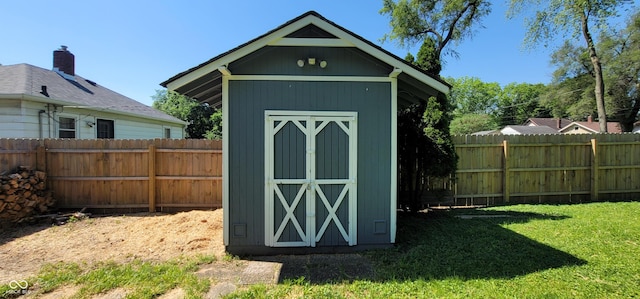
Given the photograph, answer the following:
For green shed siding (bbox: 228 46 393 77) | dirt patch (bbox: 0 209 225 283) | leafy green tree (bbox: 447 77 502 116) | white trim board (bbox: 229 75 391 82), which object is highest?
leafy green tree (bbox: 447 77 502 116)

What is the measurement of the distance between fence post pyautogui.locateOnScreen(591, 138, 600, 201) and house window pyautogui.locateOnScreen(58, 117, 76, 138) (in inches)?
610

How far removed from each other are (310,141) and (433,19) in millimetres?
11789

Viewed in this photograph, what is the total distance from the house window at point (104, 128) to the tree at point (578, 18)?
679 inches

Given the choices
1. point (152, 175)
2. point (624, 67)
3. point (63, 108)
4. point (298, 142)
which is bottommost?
point (152, 175)

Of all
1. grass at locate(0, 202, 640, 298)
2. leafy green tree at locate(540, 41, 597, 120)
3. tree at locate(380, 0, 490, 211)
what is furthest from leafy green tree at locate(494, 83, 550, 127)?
grass at locate(0, 202, 640, 298)

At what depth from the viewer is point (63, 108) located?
8.90 m

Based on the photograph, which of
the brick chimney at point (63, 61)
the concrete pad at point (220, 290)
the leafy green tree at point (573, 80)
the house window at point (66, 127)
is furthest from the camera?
the leafy green tree at point (573, 80)

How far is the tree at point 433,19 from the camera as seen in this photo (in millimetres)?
12304

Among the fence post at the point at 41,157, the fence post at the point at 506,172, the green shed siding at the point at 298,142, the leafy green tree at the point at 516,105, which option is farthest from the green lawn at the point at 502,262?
the leafy green tree at the point at 516,105

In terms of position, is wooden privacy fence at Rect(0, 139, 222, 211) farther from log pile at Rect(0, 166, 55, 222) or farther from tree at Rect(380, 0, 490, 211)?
tree at Rect(380, 0, 490, 211)

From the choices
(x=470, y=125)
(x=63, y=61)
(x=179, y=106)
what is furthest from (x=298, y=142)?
(x=470, y=125)

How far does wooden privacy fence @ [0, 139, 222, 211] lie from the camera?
262 inches

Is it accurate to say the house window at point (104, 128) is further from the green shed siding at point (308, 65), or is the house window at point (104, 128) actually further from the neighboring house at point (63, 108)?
the green shed siding at point (308, 65)

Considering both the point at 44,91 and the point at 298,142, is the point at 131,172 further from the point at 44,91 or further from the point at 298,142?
the point at 298,142
